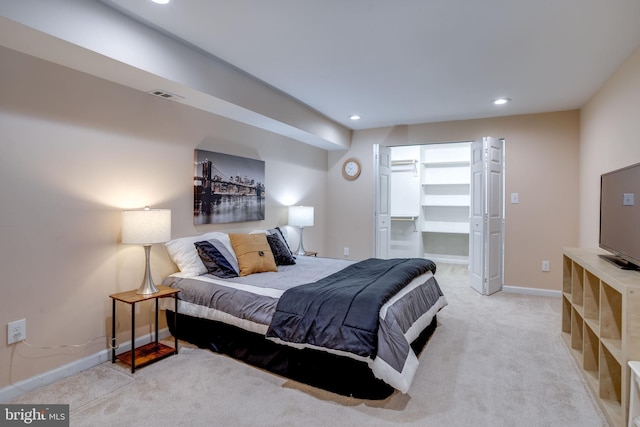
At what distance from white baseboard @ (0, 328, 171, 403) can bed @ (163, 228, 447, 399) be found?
53cm

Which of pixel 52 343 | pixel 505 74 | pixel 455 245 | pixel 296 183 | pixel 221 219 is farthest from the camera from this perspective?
pixel 455 245

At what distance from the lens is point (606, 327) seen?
2.00 m

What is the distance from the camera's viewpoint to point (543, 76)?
3152 mm

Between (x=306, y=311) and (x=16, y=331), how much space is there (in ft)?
5.70

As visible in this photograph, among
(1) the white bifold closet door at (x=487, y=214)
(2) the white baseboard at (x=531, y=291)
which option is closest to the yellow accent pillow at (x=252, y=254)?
(1) the white bifold closet door at (x=487, y=214)

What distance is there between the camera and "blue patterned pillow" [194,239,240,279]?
2904 millimetres

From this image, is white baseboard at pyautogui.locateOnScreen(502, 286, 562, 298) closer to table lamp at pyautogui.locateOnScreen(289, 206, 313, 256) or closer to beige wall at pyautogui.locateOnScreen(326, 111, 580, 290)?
beige wall at pyautogui.locateOnScreen(326, 111, 580, 290)

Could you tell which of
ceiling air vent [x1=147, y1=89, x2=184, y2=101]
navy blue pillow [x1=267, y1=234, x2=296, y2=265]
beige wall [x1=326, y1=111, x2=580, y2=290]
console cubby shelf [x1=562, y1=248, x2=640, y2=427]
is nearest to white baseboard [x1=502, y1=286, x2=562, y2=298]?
beige wall [x1=326, y1=111, x2=580, y2=290]

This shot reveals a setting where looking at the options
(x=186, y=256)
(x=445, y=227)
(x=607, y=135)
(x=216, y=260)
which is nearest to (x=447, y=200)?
(x=445, y=227)

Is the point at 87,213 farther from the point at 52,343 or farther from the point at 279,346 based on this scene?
the point at 279,346

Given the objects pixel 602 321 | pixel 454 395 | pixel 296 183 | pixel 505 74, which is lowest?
pixel 454 395

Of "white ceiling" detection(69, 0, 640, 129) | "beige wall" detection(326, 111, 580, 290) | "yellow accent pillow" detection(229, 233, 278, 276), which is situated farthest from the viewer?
"beige wall" detection(326, 111, 580, 290)

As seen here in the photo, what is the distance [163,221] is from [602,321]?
2.90 m

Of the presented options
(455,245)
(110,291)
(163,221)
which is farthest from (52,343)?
(455,245)
